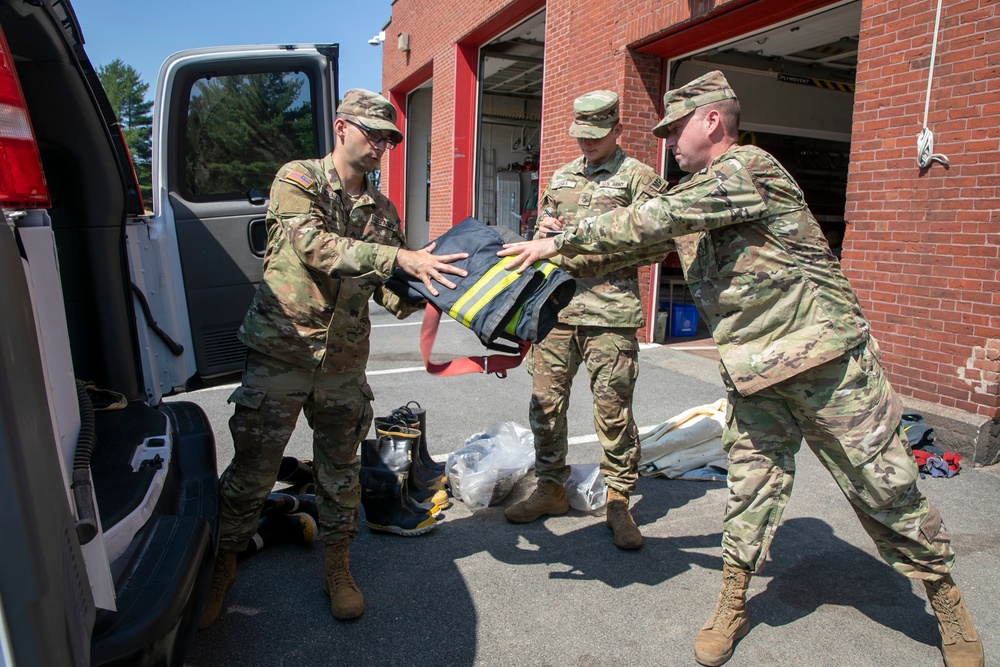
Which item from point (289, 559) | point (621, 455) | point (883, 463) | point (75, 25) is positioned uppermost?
point (75, 25)

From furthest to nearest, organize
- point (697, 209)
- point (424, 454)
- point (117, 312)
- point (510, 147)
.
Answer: point (510, 147), point (424, 454), point (117, 312), point (697, 209)

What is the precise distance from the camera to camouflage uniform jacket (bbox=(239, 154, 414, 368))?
8.50 ft

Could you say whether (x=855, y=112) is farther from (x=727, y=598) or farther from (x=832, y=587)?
(x=727, y=598)

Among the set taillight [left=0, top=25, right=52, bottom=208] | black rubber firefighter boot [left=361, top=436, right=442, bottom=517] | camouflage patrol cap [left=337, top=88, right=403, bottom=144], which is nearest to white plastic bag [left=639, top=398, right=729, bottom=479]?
black rubber firefighter boot [left=361, top=436, right=442, bottom=517]

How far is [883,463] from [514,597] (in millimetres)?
1565

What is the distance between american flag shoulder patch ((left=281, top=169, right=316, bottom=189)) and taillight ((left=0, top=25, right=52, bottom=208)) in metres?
1.15

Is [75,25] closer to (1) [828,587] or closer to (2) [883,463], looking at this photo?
(2) [883,463]

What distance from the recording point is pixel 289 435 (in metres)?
2.89

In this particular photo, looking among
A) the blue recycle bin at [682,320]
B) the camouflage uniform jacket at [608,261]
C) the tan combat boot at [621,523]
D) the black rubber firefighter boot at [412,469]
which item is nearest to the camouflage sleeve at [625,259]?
the camouflage uniform jacket at [608,261]

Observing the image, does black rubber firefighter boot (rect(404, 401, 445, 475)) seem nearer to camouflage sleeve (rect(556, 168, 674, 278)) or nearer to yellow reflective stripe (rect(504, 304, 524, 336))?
camouflage sleeve (rect(556, 168, 674, 278))

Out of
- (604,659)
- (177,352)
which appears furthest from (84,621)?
(177,352)

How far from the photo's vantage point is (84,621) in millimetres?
1405

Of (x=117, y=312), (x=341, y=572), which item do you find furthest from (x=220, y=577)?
(x=117, y=312)

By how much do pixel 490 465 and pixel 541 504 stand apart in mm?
483
